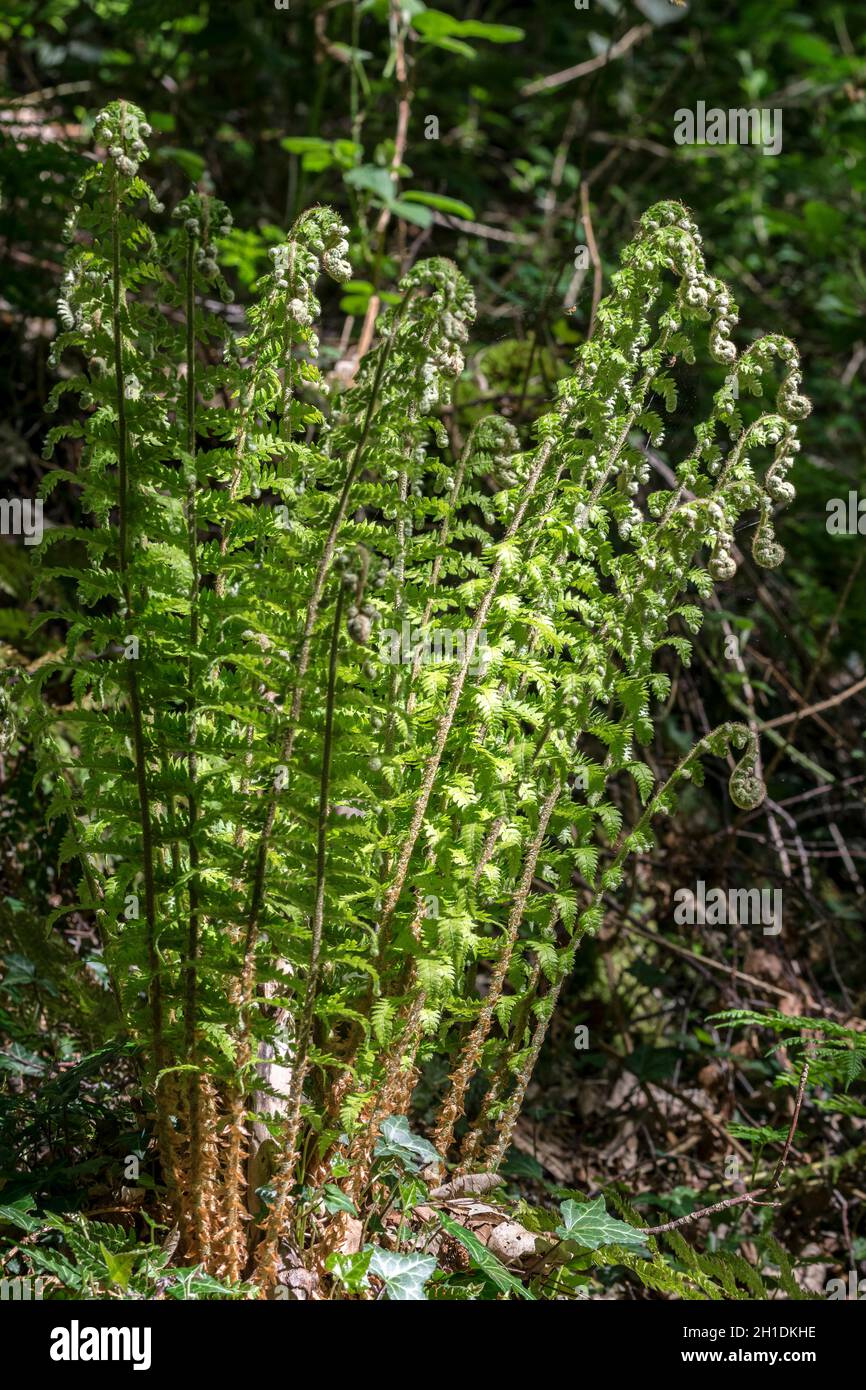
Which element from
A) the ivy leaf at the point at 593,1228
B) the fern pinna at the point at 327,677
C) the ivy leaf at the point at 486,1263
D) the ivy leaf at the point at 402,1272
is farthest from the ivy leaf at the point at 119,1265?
the ivy leaf at the point at 593,1228

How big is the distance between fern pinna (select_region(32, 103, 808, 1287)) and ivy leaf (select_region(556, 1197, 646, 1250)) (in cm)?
19

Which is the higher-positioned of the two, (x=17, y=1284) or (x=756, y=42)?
(x=756, y=42)

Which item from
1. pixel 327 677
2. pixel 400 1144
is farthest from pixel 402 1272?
pixel 327 677

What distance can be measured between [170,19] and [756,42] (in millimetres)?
3442

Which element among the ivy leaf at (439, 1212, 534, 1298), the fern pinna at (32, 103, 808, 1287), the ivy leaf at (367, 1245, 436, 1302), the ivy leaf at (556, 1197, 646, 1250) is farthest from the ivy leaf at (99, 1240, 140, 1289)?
the ivy leaf at (556, 1197, 646, 1250)

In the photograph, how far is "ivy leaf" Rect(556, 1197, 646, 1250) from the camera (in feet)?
6.08

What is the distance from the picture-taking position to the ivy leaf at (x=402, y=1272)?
1713 mm

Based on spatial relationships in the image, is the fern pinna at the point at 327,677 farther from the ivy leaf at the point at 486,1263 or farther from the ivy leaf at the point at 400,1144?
the ivy leaf at the point at 486,1263

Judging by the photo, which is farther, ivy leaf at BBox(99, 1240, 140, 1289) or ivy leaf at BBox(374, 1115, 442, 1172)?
ivy leaf at BBox(374, 1115, 442, 1172)

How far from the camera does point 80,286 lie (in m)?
1.76

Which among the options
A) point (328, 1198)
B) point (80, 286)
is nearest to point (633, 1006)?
point (328, 1198)

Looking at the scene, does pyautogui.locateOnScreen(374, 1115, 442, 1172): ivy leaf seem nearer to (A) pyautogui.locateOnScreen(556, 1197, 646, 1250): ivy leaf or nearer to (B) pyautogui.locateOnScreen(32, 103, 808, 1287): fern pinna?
(B) pyautogui.locateOnScreen(32, 103, 808, 1287): fern pinna

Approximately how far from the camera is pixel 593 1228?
188cm
